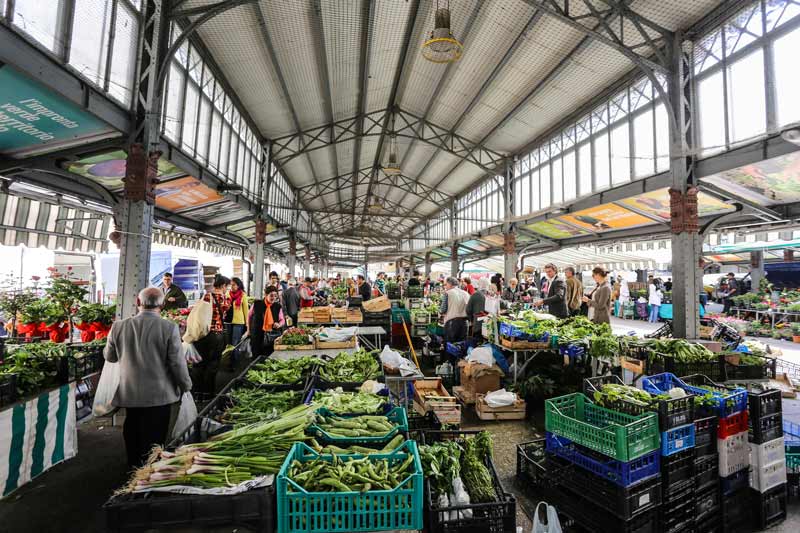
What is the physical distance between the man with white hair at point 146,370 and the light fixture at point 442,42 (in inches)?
208

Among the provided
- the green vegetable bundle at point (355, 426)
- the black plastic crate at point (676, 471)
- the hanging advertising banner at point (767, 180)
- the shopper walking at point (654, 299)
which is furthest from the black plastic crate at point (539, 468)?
the shopper walking at point (654, 299)

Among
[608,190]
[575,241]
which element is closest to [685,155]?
[608,190]

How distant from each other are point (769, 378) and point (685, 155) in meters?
4.53

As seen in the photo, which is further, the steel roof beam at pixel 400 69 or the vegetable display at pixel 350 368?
the steel roof beam at pixel 400 69

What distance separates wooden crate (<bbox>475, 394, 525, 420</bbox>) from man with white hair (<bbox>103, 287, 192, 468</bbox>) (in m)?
3.64

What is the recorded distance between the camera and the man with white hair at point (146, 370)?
3.23 metres

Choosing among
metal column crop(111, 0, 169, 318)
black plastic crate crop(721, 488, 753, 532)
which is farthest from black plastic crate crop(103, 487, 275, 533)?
metal column crop(111, 0, 169, 318)

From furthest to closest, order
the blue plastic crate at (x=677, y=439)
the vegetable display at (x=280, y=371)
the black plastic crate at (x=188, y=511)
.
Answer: the vegetable display at (x=280, y=371) → the blue plastic crate at (x=677, y=439) → the black plastic crate at (x=188, y=511)

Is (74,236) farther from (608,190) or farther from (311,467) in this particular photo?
(608,190)

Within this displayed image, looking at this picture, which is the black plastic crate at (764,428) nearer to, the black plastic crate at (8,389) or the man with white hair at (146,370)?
the man with white hair at (146,370)

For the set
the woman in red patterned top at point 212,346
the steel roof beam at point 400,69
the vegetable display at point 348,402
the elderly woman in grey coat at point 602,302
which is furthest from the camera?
the steel roof beam at point 400,69

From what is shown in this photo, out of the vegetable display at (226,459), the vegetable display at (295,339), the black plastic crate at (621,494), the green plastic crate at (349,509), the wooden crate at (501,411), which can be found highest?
the vegetable display at (295,339)

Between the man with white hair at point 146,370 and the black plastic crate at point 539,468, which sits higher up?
the man with white hair at point 146,370

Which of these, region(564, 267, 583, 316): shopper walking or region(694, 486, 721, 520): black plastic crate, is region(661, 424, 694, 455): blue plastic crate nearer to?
region(694, 486, 721, 520): black plastic crate
